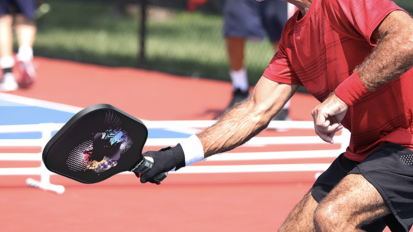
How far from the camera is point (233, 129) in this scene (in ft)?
9.19

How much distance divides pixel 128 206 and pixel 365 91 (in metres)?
2.28

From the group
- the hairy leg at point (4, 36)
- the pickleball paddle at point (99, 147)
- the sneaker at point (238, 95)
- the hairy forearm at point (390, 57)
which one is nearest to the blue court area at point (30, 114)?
the hairy leg at point (4, 36)

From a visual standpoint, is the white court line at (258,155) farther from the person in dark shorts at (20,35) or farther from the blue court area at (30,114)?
the person in dark shorts at (20,35)

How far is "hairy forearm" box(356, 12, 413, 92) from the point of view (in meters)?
2.19

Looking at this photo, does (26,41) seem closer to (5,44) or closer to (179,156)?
(5,44)

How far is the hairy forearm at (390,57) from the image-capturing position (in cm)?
219

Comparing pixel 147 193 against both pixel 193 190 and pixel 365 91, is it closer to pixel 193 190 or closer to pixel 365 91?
pixel 193 190

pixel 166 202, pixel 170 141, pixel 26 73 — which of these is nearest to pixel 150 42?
pixel 26 73

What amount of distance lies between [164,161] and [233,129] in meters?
0.51

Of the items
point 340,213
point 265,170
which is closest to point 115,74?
point 265,170

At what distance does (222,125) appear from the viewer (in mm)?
2805

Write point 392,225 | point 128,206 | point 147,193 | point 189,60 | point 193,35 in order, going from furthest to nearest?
point 193,35, point 189,60, point 147,193, point 128,206, point 392,225

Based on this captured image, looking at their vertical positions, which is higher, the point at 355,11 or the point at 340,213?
the point at 355,11

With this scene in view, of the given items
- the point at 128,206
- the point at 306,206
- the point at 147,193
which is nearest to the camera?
the point at 306,206
